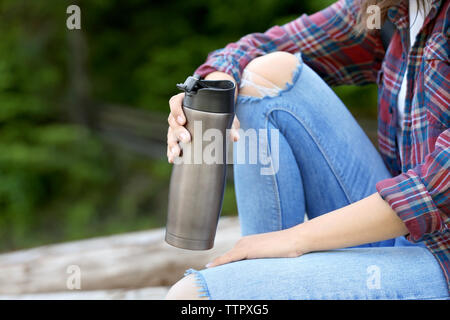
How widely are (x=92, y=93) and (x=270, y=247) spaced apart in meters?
4.42

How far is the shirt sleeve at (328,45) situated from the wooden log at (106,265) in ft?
2.64

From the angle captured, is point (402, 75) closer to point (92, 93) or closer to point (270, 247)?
point (270, 247)

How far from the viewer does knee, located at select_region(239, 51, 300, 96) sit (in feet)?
4.59

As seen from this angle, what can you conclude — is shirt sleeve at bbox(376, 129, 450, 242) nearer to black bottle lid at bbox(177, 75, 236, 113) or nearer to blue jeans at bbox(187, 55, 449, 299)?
blue jeans at bbox(187, 55, 449, 299)

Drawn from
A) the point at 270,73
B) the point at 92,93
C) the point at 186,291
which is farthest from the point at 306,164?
the point at 92,93

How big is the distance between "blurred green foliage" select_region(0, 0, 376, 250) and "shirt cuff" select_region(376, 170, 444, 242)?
2.85 m

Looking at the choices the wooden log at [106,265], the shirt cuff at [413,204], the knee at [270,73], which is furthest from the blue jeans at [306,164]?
the wooden log at [106,265]

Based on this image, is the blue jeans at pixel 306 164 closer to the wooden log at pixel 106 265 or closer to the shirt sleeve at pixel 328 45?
the shirt sleeve at pixel 328 45

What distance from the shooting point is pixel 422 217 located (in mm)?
1063

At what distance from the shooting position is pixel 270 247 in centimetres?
118

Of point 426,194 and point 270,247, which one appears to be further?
point 270,247

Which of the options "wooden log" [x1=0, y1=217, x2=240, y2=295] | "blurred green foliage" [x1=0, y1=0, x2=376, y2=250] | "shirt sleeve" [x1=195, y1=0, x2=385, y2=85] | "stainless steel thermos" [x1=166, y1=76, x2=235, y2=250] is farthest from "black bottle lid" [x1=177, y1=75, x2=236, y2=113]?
"blurred green foliage" [x1=0, y1=0, x2=376, y2=250]

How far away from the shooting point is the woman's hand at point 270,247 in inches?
45.8
